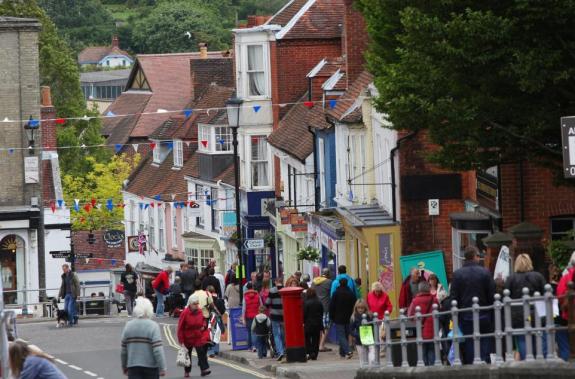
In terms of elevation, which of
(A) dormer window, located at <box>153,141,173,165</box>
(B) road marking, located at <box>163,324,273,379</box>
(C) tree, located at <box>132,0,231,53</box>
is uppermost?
(C) tree, located at <box>132,0,231,53</box>

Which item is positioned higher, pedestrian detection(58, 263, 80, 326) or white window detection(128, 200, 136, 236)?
white window detection(128, 200, 136, 236)

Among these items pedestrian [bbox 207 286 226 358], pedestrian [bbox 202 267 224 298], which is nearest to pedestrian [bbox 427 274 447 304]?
pedestrian [bbox 207 286 226 358]

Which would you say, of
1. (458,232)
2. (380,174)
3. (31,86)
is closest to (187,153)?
(31,86)

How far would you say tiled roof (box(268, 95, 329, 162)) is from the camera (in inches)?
1896

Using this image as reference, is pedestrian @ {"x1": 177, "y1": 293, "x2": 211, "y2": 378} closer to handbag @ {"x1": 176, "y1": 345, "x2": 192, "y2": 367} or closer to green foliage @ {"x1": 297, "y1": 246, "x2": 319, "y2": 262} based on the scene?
handbag @ {"x1": 176, "y1": 345, "x2": 192, "y2": 367}

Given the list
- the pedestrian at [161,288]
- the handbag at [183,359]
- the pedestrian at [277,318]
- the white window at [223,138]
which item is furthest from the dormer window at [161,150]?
the handbag at [183,359]

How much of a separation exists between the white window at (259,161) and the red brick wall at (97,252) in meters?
26.1

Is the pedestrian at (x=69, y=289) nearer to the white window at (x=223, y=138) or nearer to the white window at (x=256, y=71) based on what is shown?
the white window at (x=256, y=71)

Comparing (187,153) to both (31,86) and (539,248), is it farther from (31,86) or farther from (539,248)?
(539,248)

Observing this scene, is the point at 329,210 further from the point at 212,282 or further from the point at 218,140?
the point at 218,140

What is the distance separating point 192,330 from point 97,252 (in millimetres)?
57017

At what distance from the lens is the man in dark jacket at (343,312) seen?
2942 centimetres

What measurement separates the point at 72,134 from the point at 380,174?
4870 centimetres

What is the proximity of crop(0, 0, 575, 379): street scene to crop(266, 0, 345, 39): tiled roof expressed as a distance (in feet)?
0.24
